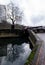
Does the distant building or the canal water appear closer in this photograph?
the canal water

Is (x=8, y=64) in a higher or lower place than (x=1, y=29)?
higher

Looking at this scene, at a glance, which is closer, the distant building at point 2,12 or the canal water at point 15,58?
the canal water at point 15,58

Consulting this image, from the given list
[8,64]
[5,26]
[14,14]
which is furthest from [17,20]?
[8,64]

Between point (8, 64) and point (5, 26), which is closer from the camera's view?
point (8, 64)

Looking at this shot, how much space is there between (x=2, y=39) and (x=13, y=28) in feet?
8.00

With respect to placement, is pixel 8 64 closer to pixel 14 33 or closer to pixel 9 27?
pixel 14 33

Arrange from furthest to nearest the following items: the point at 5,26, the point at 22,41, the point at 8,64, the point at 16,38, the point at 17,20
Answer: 1. the point at 17,20
2. the point at 5,26
3. the point at 16,38
4. the point at 22,41
5. the point at 8,64

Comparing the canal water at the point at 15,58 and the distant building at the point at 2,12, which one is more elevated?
the canal water at the point at 15,58

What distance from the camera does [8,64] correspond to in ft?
39.8

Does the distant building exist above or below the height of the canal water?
below

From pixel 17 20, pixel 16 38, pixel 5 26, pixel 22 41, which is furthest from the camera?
pixel 17 20

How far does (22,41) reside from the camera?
23.3 metres

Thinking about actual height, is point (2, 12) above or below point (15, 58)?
below

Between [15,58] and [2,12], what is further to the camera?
[2,12]
